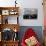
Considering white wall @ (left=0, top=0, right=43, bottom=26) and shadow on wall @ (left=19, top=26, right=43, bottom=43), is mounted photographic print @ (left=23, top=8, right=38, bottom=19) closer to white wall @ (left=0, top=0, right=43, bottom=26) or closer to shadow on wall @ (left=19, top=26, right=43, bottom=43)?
white wall @ (left=0, top=0, right=43, bottom=26)

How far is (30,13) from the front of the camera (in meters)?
5.30

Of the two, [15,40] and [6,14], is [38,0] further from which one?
[15,40]

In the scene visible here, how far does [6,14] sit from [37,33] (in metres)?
1.26

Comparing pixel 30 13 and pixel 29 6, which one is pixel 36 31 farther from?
pixel 29 6

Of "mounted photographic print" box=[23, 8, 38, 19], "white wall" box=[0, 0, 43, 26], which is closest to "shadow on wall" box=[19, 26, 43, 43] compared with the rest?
"white wall" box=[0, 0, 43, 26]

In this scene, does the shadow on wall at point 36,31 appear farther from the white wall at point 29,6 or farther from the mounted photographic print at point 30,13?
the mounted photographic print at point 30,13

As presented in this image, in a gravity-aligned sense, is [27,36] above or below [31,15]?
below

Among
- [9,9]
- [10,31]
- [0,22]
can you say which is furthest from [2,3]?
[10,31]

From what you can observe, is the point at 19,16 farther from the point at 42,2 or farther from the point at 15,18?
the point at 42,2

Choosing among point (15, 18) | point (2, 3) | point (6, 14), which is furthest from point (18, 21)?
point (2, 3)

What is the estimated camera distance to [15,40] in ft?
16.9

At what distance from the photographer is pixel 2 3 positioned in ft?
17.5

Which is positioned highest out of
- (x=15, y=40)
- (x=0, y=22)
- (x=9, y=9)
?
(x=9, y=9)

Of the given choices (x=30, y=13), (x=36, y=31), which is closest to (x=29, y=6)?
(x=30, y=13)
